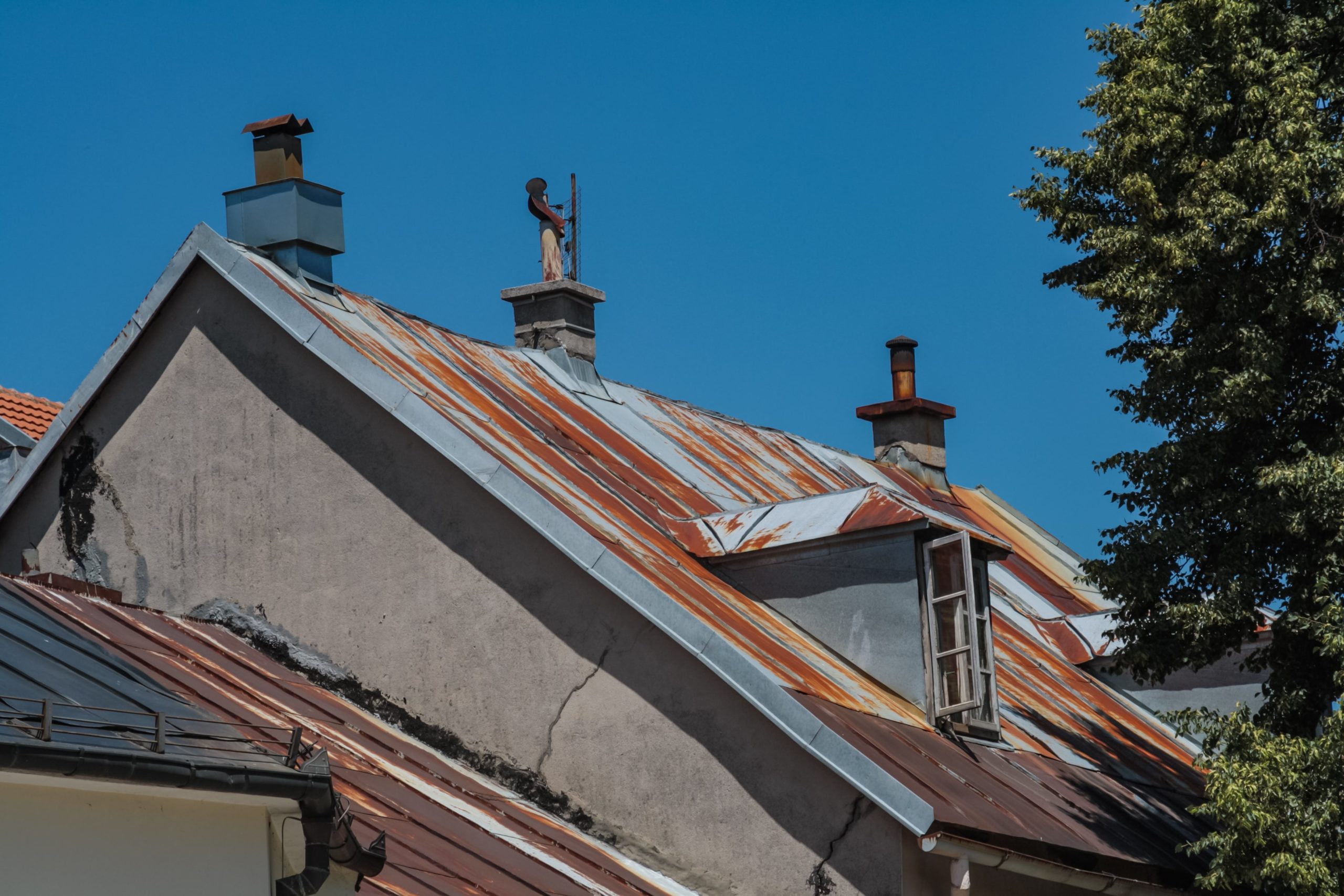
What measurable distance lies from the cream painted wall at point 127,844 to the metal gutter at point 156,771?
0.16 metres

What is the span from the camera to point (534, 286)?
1870 centimetres

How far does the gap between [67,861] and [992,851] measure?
6080mm

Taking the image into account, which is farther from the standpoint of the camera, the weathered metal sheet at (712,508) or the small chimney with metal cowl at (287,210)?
the small chimney with metal cowl at (287,210)

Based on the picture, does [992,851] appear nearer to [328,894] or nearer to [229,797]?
[328,894]

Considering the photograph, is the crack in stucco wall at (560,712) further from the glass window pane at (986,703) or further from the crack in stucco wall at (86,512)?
the crack in stucco wall at (86,512)

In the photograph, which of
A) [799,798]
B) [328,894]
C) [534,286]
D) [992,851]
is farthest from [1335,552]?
[534,286]

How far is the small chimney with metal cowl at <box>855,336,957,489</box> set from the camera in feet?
78.9

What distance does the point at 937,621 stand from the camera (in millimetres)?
13109

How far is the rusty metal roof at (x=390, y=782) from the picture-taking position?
9.44m

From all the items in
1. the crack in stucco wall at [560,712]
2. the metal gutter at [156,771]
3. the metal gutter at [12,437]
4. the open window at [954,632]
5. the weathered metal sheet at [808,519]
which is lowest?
the metal gutter at [156,771]

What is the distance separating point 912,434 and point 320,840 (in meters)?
17.0

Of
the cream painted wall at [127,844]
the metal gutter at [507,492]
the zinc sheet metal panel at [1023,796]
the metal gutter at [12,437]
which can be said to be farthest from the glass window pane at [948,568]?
the metal gutter at [12,437]

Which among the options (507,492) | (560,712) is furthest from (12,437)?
(560,712)

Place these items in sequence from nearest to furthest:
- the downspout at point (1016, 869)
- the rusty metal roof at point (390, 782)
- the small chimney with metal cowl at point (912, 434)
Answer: the rusty metal roof at point (390, 782)
the downspout at point (1016, 869)
the small chimney with metal cowl at point (912, 434)
